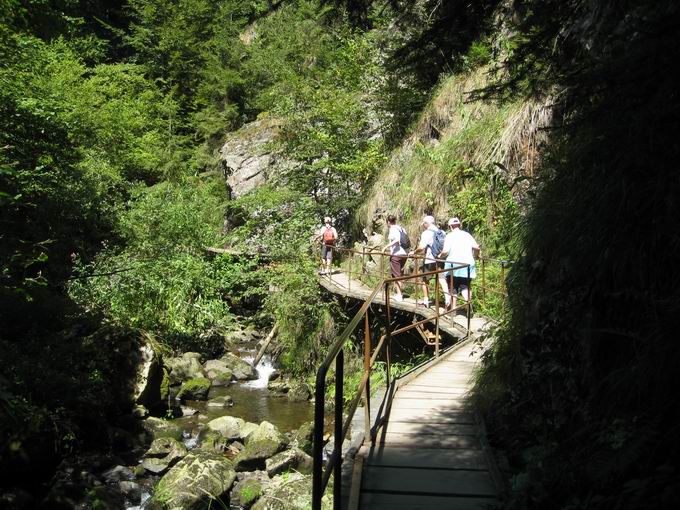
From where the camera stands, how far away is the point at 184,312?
14938 millimetres

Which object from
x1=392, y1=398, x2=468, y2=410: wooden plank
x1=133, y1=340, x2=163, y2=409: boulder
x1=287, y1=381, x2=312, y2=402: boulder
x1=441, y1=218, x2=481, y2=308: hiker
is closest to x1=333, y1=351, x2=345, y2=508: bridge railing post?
x1=392, y1=398, x2=468, y2=410: wooden plank

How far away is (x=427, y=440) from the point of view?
4453 millimetres

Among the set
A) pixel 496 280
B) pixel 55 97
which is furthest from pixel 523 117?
pixel 55 97

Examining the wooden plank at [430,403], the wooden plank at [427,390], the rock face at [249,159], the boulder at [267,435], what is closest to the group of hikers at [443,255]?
the wooden plank at [427,390]

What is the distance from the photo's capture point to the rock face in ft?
79.7

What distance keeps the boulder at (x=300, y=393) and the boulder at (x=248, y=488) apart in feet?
12.1

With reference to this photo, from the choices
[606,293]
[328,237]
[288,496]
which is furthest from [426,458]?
[328,237]

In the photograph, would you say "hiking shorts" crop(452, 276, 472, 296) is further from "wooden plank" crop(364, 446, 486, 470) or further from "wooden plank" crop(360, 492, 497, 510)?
"wooden plank" crop(360, 492, 497, 510)

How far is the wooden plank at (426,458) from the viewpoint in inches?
155

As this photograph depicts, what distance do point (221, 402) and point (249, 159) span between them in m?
14.9

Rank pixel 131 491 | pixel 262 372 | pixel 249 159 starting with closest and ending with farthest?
pixel 131 491
pixel 262 372
pixel 249 159

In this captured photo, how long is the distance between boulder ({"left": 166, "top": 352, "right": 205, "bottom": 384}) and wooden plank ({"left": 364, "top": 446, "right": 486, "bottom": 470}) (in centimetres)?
973

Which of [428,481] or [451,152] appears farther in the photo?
[451,152]

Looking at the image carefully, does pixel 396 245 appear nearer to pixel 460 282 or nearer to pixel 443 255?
pixel 443 255
